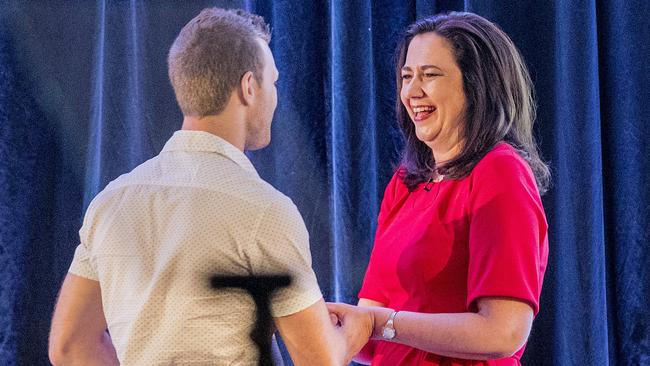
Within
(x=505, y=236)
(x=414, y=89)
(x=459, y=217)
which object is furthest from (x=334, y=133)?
(x=505, y=236)

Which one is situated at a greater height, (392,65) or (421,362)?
(392,65)

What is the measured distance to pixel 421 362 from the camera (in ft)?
5.16

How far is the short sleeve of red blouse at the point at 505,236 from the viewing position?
1448 millimetres

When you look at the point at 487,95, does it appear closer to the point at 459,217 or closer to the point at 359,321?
the point at 459,217

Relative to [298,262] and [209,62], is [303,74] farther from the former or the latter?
[298,262]

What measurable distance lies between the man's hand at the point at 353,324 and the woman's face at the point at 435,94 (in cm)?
41

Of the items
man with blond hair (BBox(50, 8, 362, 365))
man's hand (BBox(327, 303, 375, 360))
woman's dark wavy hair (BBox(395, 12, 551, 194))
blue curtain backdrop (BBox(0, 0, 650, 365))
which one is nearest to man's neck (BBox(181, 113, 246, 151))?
man with blond hair (BBox(50, 8, 362, 365))

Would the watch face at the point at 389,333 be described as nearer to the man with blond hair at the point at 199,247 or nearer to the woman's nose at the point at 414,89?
the man with blond hair at the point at 199,247

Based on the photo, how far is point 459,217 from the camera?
5.12 feet

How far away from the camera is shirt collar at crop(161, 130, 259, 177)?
4.16 feet

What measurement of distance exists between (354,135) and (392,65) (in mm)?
271

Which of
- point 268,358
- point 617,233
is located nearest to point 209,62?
point 268,358

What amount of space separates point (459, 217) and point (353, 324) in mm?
291

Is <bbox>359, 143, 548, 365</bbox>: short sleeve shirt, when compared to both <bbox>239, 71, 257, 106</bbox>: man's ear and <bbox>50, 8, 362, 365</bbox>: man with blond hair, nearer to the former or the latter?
<bbox>50, 8, 362, 365</bbox>: man with blond hair
